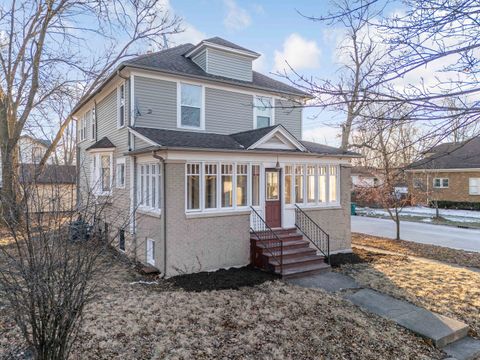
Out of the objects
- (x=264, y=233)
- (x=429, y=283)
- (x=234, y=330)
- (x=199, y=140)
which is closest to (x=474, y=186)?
(x=429, y=283)

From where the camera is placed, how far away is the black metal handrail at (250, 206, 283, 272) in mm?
9402

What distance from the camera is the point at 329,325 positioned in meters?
5.62

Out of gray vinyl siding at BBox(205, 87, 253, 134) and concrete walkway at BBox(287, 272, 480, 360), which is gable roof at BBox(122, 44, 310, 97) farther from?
concrete walkway at BBox(287, 272, 480, 360)

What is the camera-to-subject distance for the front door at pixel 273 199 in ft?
34.7

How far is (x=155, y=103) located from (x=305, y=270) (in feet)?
23.5

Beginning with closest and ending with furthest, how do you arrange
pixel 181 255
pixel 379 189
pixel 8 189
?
pixel 8 189 → pixel 181 255 → pixel 379 189

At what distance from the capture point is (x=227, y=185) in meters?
9.68

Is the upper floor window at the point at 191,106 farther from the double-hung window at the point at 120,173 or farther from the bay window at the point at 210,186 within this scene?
the bay window at the point at 210,186

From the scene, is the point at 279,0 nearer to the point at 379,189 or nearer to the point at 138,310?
the point at 138,310

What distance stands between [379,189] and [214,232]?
944 centimetres

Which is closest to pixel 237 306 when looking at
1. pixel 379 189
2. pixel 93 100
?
pixel 379 189

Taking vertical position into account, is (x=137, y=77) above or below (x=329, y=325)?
above

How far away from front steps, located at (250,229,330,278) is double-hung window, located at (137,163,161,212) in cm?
307

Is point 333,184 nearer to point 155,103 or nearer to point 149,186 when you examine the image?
point 149,186
